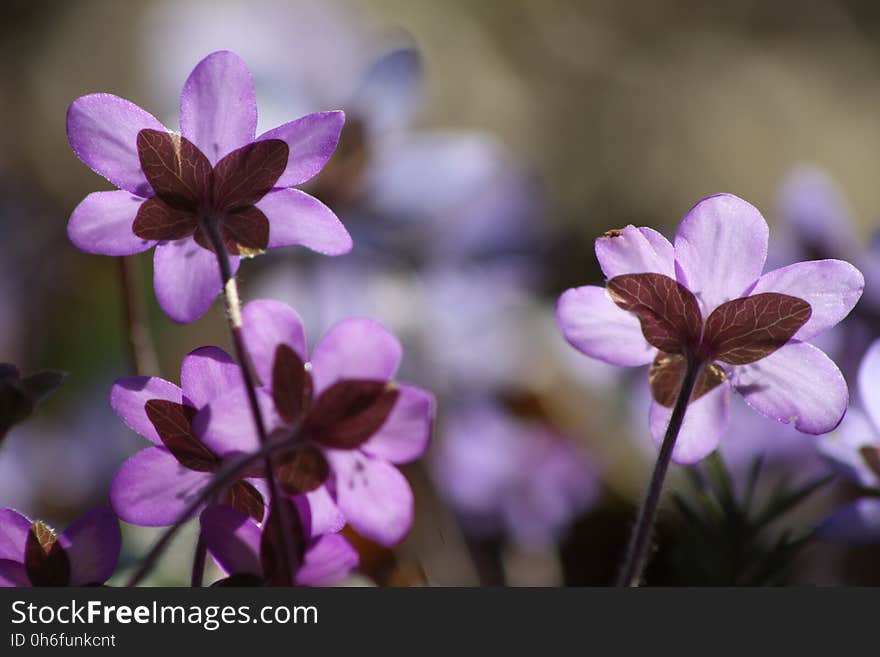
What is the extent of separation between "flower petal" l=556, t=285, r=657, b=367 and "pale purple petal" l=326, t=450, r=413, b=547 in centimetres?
8

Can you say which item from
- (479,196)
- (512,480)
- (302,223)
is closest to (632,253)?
(302,223)

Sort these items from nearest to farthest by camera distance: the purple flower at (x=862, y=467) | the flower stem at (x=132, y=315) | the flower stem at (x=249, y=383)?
1. the flower stem at (x=249, y=383)
2. the purple flower at (x=862, y=467)
3. the flower stem at (x=132, y=315)

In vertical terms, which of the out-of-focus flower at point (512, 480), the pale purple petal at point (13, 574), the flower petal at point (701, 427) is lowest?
the out-of-focus flower at point (512, 480)

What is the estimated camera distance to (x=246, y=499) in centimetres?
42

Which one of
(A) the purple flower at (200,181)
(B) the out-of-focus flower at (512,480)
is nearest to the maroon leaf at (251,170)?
(A) the purple flower at (200,181)

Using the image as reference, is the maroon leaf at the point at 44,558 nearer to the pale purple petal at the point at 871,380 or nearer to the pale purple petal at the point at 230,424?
the pale purple petal at the point at 230,424

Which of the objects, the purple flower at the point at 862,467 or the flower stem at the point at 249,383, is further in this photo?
the purple flower at the point at 862,467

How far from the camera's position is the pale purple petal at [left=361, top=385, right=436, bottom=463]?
361 mm

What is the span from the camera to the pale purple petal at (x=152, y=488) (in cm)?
41

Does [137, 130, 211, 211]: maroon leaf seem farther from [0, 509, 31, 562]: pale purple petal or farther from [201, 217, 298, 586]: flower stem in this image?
[0, 509, 31, 562]: pale purple petal

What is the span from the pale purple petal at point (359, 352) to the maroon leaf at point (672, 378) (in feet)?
0.38

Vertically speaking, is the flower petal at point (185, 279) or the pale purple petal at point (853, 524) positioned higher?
the flower petal at point (185, 279)

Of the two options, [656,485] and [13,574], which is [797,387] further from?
[13,574]

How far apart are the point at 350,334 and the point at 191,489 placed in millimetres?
108
